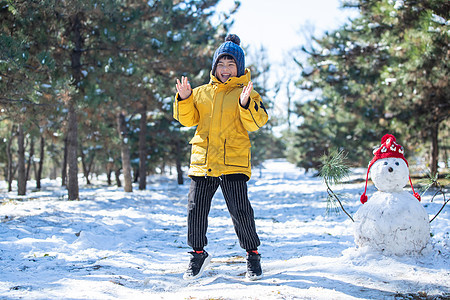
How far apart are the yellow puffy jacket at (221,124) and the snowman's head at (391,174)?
133 cm

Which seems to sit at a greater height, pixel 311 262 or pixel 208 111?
pixel 208 111

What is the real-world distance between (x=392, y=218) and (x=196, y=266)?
1.92m

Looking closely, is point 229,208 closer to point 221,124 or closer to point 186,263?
point 221,124

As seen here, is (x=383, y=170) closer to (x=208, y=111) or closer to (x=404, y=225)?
(x=404, y=225)

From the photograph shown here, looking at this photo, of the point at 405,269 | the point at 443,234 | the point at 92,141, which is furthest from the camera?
the point at 92,141

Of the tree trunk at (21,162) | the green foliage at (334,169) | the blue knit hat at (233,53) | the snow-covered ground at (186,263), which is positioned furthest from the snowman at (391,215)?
the tree trunk at (21,162)

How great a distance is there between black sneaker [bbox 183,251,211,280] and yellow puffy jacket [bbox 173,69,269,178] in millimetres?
780

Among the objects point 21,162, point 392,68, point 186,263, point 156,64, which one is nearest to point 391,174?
point 186,263

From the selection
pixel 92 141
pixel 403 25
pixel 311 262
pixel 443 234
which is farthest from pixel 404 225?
pixel 92 141

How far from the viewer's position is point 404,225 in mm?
3457

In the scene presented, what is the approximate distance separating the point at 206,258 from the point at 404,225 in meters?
1.90

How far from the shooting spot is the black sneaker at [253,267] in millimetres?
3193

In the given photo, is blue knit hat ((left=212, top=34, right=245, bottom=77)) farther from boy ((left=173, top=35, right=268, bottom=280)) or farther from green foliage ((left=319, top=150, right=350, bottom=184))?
green foliage ((left=319, top=150, right=350, bottom=184))

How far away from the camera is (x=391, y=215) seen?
3.51 metres
